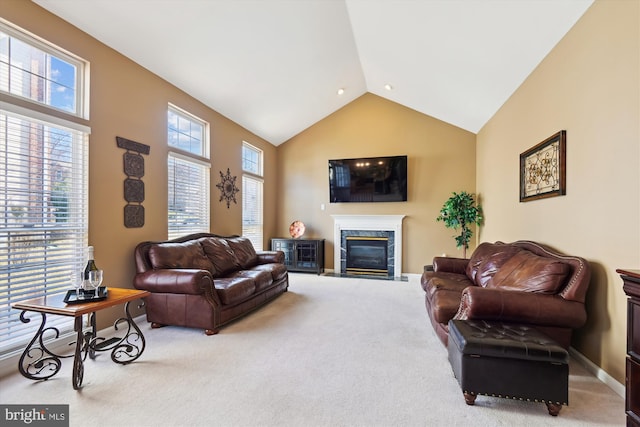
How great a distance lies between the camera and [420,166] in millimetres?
5984

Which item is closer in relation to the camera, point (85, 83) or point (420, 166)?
point (85, 83)

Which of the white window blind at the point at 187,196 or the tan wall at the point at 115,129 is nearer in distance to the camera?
the tan wall at the point at 115,129

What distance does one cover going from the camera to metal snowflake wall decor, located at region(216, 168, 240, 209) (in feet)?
16.4

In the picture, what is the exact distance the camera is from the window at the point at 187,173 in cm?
397

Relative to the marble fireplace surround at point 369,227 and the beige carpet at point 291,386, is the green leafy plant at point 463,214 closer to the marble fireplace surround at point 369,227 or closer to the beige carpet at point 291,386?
the marble fireplace surround at point 369,227

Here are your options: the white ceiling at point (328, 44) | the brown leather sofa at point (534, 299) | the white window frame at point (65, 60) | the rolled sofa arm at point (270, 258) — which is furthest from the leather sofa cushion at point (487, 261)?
the white window frame at point (65, 60)

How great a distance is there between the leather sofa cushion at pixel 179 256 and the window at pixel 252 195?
1.99m

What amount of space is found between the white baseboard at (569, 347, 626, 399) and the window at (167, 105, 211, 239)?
4.64 metres

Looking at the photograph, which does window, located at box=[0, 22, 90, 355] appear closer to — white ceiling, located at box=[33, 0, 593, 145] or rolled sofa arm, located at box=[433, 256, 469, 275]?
white ceiling, located at box=[33, 0, 593, 145]

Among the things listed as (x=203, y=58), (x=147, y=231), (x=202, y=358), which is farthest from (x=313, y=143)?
(x=202, y=358)

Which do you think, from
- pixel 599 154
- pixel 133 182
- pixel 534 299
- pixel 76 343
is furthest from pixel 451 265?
pixel 133 182

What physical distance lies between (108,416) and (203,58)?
3.73m

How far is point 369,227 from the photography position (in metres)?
6.20

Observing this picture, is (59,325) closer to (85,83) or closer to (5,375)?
(5,375)
